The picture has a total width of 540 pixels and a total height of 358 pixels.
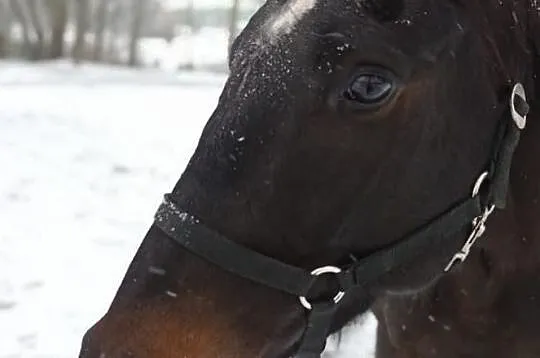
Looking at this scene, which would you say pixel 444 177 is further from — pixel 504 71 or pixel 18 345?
pixel 18 345

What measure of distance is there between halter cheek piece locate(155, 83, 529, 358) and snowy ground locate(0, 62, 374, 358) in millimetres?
644

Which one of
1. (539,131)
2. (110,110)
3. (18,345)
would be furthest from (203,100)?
(539,131)

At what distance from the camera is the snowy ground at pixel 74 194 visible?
4.52m

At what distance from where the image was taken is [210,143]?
1706 millimetres

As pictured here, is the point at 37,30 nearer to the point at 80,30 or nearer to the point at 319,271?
the point at 80,30

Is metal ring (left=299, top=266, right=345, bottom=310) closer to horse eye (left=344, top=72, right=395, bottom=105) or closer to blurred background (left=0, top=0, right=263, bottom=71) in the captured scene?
horse eye (left=344, top=72, right=395, bottom=105)

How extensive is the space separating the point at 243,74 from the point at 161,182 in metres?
5.88

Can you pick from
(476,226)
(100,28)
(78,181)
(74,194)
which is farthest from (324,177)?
(100,28)

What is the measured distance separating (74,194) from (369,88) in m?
5.57

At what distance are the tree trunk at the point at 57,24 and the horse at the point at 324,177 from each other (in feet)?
72.9

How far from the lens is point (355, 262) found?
182cm

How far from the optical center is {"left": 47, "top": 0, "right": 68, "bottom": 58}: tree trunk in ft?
76.1

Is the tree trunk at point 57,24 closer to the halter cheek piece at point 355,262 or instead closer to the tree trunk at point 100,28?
the tree trunk at point 100,28

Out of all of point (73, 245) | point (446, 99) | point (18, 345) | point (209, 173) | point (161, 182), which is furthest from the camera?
point (161, 182)
